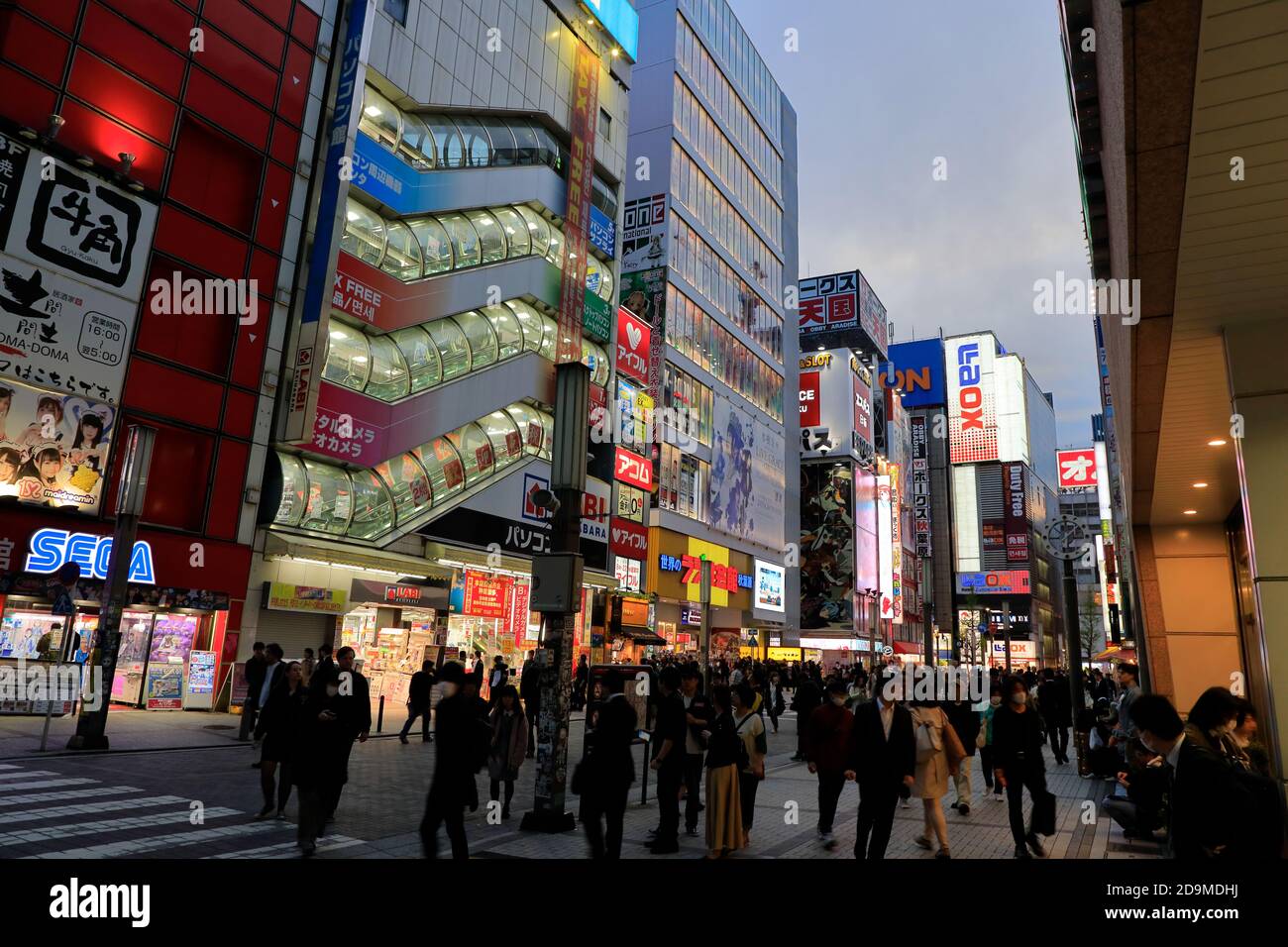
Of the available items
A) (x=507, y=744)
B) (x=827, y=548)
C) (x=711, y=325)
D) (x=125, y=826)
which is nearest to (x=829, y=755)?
(x=507, y=744)

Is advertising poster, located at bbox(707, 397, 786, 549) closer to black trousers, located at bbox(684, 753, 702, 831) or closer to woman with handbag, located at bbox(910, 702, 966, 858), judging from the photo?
black trousers, located at bbox(684, 753, 702, 831)

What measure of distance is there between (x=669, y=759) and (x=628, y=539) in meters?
29.3

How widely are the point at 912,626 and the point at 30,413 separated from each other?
8661cm

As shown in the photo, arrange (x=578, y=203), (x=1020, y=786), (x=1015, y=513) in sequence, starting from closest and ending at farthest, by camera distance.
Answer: (x=1020, y=786) < (x=578, y=203) < (x=1015, y=513)

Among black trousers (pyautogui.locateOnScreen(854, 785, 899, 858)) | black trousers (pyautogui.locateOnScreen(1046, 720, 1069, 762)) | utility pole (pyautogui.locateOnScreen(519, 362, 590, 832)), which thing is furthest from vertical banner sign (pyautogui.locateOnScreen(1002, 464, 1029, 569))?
black trousers (pyautogui.locateOnScreen(854, 785, 899, 858))

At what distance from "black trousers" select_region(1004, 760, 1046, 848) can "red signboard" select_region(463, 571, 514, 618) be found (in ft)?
73.7

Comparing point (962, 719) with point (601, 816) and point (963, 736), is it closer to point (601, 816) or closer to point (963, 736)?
point (963, 736)

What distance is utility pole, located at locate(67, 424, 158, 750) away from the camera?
13227 millimetres

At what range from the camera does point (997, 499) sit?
12462cm

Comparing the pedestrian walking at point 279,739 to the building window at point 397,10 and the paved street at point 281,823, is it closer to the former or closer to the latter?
the paved street at point 281,823

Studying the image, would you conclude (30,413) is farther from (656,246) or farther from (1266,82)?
(656,246)

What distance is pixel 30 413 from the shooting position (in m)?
17.5

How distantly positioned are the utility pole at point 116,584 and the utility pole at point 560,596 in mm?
8335
